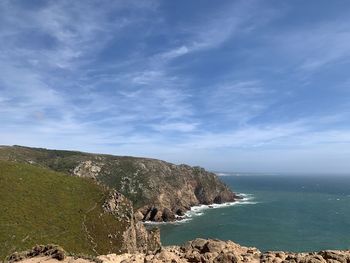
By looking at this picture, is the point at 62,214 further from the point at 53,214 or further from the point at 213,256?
the point at 213,256

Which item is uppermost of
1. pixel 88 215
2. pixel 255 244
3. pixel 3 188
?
pixel 3 188

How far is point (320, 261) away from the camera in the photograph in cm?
2698

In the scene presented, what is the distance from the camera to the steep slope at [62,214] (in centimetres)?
8802

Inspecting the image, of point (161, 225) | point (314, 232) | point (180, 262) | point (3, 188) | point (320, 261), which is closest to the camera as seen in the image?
point (320, 261)

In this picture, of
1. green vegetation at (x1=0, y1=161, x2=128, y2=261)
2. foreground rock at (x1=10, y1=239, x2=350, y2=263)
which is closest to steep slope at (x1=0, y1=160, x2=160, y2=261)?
green vegetation at (x1=0, y1=161, x2=128, y2=261)

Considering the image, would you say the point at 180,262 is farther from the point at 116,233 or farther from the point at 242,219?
the point at 242,219

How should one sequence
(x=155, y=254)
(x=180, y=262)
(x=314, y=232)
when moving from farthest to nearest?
(x=314, y=232)
(x=155, y=254)
(x=180, y=262)

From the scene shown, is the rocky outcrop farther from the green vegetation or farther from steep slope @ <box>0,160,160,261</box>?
the green vegetation

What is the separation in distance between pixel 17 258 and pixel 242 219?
16715 centimetres

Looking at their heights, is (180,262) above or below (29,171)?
below

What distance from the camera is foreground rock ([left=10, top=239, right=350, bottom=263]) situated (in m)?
28.1

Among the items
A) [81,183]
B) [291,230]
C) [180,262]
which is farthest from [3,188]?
[291,230]

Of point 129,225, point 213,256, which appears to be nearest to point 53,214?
point 129,225

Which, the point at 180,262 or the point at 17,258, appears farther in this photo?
the point at 17,258
